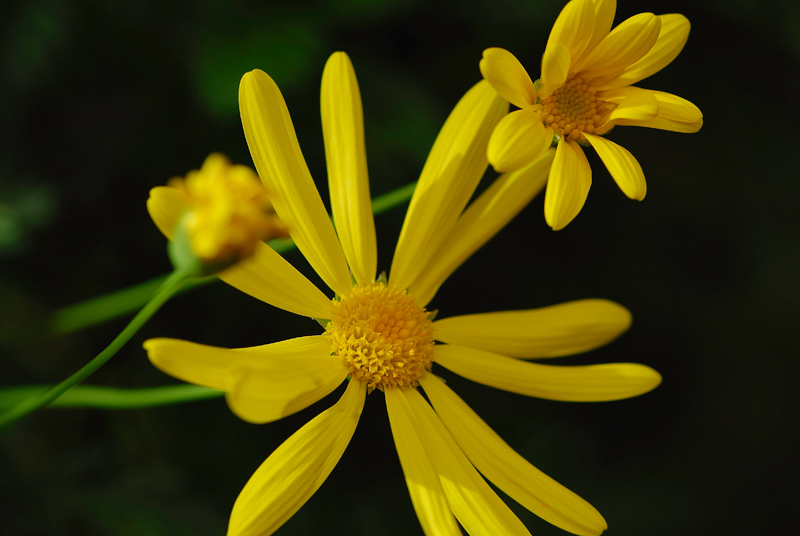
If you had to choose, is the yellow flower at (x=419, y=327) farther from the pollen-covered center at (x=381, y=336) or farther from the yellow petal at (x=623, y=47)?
the yellow petal at (x=623, y=47)

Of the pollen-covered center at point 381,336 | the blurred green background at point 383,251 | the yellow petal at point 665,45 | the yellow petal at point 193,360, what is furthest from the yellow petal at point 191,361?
the yellow petal at point 665,45

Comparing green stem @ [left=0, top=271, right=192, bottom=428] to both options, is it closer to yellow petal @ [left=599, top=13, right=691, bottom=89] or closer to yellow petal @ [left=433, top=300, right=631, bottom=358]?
yellow petal @ [left=433, top=300, right=631, bottom=358]

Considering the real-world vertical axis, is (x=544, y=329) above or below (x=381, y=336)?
below

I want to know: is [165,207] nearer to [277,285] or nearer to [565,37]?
[277,285]

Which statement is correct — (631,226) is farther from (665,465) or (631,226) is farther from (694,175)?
(665,465)

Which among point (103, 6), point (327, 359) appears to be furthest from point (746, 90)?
point (103, 6)

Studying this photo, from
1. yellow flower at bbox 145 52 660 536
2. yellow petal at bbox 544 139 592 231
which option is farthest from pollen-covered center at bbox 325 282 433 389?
yellow petal at bbox 544 139 592 231

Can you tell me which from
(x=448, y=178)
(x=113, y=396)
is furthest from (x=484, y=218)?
(x=113, y=396)
